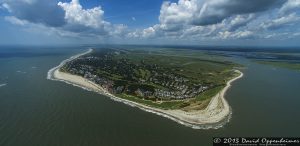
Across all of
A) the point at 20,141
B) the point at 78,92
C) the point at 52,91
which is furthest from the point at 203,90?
the point at 20,141

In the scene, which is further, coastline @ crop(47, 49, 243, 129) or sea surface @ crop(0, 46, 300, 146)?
coastline @ crop(47, 49, 243, 129)

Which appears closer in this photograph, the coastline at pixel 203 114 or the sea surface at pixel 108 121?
the sea surface at pixel 108 121

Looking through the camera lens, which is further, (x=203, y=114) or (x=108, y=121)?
Answer: (x=203, y=114)

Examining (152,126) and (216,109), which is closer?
(152,126)

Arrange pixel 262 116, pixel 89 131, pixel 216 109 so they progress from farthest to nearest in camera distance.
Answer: pixel 216 109 < pixel 262 116 < pixel 89 131

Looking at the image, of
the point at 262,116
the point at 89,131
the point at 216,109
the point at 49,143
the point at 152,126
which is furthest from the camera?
the point at 216,109

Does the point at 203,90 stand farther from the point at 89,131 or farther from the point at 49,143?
the point at 49,143

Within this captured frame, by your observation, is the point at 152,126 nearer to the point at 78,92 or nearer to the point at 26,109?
the point at 26,109

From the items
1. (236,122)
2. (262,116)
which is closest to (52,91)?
(236,122)

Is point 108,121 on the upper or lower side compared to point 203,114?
upper
